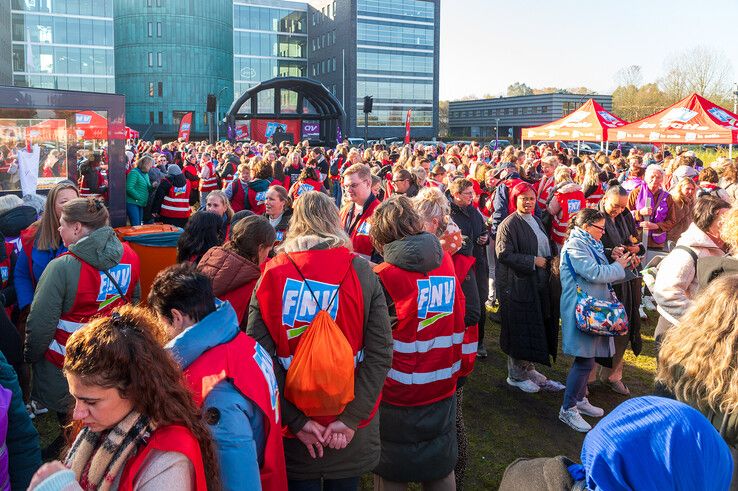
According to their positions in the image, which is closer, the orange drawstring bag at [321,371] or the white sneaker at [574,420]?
the orange drawstring bag at [321,371]

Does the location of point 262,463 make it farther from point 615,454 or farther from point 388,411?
A: point 615,454

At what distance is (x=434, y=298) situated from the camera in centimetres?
351

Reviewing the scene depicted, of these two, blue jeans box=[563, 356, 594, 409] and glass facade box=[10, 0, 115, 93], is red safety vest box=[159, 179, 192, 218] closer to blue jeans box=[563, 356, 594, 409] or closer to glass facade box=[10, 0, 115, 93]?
blue jeans box=[563, 356, 594, 409]

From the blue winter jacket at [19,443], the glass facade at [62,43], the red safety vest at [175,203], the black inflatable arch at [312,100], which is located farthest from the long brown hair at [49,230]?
the glass facade at [62,43]

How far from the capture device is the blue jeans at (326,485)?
2.94 m

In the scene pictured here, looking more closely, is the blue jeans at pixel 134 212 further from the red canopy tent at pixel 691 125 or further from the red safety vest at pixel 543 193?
the red canopy tent at pixel 691 125

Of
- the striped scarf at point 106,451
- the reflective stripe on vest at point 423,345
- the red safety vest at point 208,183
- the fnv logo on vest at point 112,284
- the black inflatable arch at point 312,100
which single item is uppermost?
the black inflatable arch at point 312,100

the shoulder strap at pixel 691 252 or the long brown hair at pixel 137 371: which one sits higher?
the shoulder strap at pixel 691 252

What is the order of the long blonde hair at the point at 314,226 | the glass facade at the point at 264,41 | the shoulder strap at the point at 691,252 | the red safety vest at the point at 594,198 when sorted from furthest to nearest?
the glass facade at the point at 264,41 → the red safety vest at the point at 594,198 → the shoulder strap at the point at 691,252 → the long blonde hair at the point at 314,226

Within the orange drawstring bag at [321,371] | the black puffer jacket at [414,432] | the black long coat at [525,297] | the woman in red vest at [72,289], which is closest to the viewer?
the orange drawstring bag at [321,371]

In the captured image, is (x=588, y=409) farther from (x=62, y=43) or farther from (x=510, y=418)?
(x=62, y=43)

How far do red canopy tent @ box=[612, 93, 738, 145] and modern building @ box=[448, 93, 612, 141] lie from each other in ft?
212

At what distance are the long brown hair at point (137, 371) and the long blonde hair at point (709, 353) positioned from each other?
1.86 meters

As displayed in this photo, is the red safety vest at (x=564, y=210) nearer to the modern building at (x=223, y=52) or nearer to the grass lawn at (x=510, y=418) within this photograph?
the grass lawn at (x=510, y=418)
